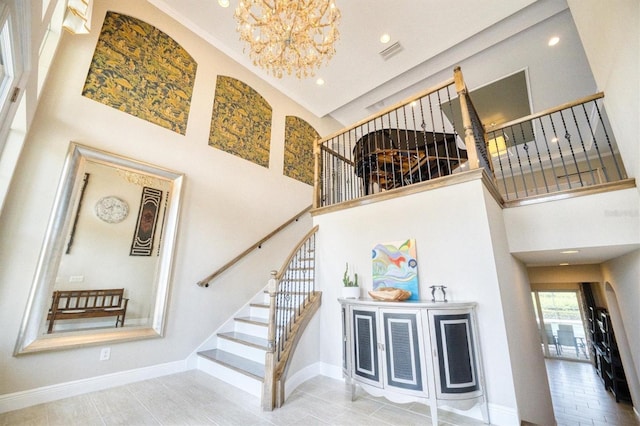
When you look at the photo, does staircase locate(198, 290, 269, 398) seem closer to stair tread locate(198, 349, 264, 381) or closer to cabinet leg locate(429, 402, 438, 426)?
stair tread locate(198, 349, 264, 381)

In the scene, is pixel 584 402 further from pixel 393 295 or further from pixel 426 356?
pixel 393 295

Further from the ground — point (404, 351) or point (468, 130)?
point (468, 130)

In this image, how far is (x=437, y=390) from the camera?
2.17 meters

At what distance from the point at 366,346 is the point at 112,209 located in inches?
140

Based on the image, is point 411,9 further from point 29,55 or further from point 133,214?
point 133,214

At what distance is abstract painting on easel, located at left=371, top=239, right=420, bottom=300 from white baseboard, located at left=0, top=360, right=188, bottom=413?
2833 mm

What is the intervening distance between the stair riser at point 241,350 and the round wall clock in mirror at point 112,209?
2.18 meters

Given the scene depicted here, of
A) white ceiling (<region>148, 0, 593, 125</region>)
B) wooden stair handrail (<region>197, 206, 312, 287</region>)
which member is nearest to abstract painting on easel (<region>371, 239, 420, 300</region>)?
wooden stair handrail (<region>197, 206, 312, 287</region>)

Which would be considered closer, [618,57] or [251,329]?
[618,57]

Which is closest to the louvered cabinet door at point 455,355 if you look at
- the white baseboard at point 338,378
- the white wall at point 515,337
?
the white baseboard at point 338,378

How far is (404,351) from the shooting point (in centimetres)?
235

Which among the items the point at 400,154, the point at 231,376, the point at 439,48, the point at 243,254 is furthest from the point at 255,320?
the point at 439,48

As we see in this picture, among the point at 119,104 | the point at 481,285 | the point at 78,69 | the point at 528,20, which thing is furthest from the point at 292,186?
the point at 528,20

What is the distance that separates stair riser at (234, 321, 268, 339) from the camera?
3.53 metres
